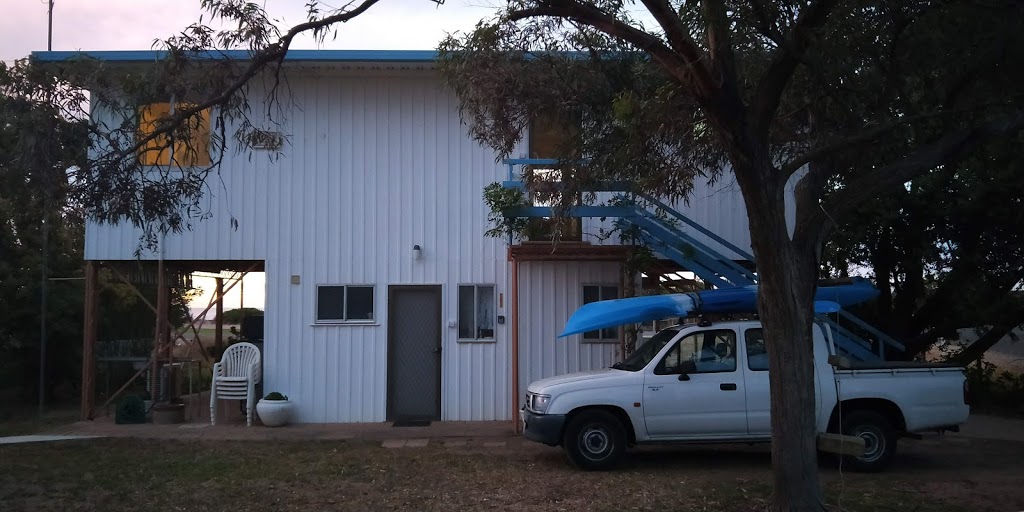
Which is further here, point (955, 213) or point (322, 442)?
point (955, 213)

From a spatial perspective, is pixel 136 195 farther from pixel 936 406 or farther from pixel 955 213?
pixel 955 213

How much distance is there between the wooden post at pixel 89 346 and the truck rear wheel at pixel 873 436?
12.0 metres

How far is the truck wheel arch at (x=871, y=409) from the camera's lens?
1062 cm

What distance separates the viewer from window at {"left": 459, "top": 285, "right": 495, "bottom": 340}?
15172mm

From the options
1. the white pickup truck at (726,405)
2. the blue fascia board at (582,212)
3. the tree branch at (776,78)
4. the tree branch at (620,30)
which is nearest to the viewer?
the tree branch at (776,78)

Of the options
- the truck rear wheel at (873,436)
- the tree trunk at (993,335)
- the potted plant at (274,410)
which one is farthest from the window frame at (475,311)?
the tree trunk at (993,335)

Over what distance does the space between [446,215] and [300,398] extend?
386cm

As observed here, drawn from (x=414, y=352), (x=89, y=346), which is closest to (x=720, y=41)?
(x=414, y=352)

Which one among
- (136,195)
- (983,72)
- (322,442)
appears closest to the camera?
(136,195)

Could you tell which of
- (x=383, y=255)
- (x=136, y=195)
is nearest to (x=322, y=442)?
(x=383, y=255)

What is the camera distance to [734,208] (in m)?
15.4

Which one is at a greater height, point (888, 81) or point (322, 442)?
point (888, 81)

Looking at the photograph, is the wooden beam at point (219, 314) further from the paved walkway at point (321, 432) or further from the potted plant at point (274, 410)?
the paved walkway at point (321, 432)

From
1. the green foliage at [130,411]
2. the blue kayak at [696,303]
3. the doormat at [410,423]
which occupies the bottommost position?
the doormat at [410,423]
